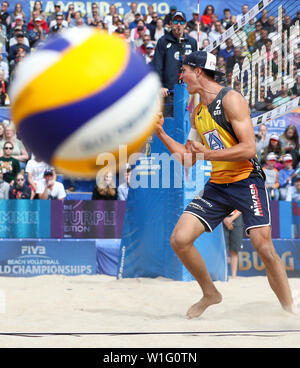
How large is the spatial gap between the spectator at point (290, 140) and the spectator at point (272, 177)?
1.68 ft

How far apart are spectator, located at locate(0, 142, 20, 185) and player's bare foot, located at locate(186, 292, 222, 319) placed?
4.68 m

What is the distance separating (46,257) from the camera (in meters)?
7.77

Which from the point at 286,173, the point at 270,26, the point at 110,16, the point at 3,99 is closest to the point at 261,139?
the point at 286,173

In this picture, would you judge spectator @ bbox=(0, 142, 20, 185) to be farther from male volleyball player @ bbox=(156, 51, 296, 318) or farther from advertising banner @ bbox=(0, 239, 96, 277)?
male volleyball player @ bbox=(156, 51, 296, 318)

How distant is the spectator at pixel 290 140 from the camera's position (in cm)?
1059

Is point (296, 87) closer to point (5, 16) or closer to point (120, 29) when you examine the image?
point (120, 29)

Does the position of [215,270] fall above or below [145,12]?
below

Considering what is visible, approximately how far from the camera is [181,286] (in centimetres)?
636

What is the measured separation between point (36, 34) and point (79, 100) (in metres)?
10.2

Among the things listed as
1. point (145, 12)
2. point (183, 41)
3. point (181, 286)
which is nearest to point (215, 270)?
point (181, 286)

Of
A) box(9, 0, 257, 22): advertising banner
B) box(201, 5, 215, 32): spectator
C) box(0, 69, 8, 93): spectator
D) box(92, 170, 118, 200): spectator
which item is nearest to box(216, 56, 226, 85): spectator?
box(92, 170, 118, 200): spectator

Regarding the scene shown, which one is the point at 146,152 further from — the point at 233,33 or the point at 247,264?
the point at 247,264

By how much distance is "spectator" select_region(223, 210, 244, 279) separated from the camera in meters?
7.76
